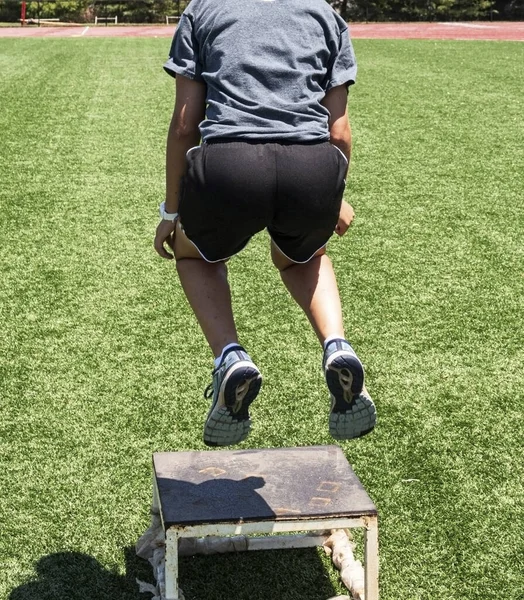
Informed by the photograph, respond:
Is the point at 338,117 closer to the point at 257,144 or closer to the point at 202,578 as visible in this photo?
the point at 257,144

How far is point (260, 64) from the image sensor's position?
2.81m

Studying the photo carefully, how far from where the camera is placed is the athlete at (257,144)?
9.07ft

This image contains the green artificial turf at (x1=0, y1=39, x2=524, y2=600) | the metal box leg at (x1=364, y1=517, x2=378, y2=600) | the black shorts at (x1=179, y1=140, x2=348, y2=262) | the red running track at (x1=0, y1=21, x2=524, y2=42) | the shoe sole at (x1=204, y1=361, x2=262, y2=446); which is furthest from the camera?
the red running track at (x1=0, y1=21, x2=524, y2=42)

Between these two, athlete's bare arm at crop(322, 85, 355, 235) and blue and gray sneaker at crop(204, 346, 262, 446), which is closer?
blue and gray sneaker at crop(204, 346, 262, 446)

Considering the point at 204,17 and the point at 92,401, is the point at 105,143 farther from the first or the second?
the point at 204,17

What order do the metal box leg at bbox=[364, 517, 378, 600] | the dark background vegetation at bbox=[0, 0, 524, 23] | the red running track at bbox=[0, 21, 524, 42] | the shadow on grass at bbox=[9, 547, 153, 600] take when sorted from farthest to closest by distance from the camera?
1. the dark background vegetation at bbox=[0, 0, 524, 23]
2. the red running track at bbox=[0, 21, 524, 42]
3. the shadow on grass at bbox=[9, 547, 153, 600]
4. the metal box leg at bbox=[364, 517, 378, 600]

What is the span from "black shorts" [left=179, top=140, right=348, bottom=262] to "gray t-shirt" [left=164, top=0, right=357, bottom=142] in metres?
0.05

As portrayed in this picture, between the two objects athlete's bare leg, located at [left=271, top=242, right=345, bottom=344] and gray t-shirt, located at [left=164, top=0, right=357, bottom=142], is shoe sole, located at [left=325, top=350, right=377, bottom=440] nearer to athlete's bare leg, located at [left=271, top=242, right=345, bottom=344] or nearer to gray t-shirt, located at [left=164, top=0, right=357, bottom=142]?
athlete's bare leg, located at [left=271, top=242, right=345, bottom=344]

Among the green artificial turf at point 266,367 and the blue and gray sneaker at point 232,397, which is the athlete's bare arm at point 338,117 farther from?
the green artificial turf at point 266,367

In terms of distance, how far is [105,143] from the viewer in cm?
985

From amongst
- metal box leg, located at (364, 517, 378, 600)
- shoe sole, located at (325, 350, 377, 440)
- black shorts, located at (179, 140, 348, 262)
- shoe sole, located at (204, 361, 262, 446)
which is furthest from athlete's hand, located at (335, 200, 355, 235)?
metal box leg, located at (364, 517, 378, 600)

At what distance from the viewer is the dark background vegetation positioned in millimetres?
37375

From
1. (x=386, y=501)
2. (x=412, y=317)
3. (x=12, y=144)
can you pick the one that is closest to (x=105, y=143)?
(x=12, y=144)

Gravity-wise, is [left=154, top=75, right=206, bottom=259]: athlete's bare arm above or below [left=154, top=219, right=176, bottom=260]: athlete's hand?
above
